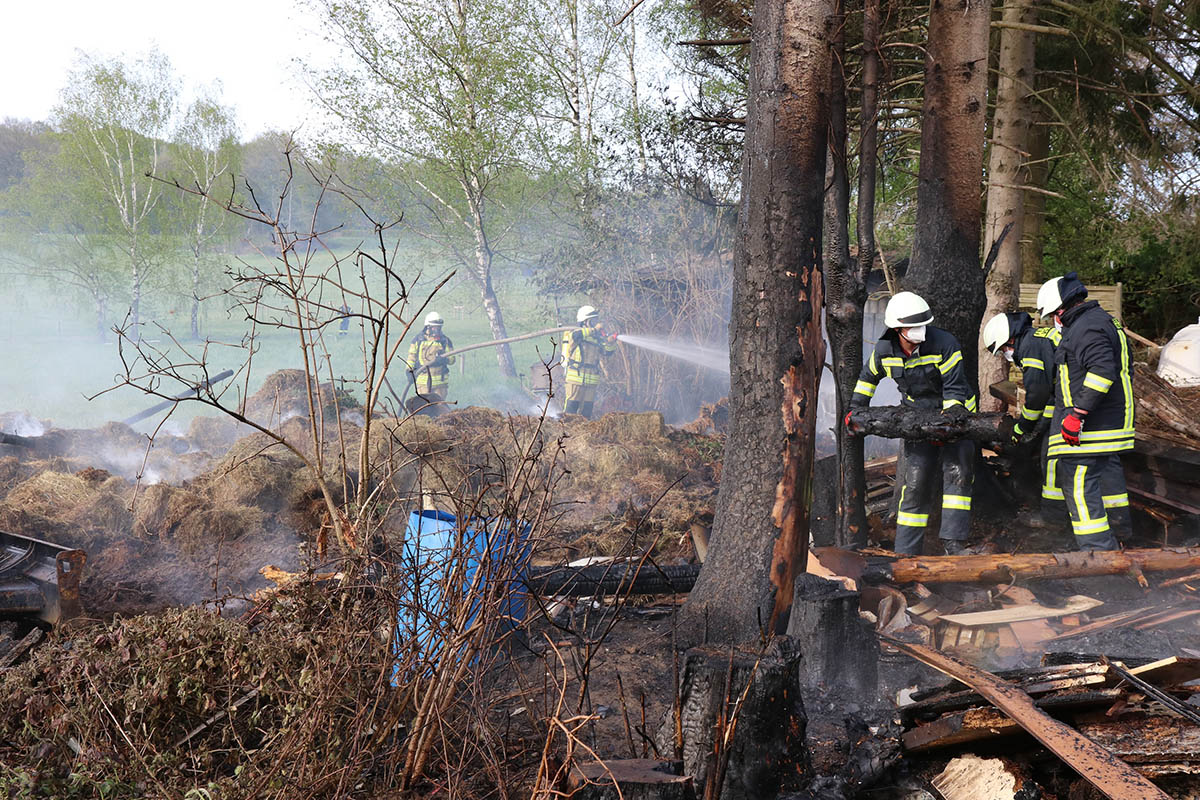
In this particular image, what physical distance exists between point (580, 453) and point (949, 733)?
6642mm

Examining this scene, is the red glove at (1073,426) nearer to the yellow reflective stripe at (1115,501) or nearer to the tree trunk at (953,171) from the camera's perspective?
the yellow reflective stripe at (1115,501)

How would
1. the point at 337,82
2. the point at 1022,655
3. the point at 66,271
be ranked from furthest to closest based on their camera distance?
the point at 66,271, the point at 337,82, the point at 1022,655

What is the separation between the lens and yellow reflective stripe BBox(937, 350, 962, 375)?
19.1 feet

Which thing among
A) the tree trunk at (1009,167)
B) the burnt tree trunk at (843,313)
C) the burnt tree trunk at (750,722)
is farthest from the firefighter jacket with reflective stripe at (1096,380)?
the burnt tree trunk at (750,722)

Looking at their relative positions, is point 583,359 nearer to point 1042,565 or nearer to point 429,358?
point 429,358

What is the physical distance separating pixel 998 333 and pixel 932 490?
1.54 metres

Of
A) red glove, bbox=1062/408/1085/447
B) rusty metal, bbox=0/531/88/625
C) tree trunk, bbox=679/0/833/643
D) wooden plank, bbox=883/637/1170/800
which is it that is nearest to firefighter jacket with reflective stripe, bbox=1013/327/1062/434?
red glove, bbox=1062/408/1085/447

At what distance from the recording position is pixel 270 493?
7.81 metres

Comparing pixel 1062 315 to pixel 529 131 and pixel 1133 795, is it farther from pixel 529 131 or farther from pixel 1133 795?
pixel 529 131

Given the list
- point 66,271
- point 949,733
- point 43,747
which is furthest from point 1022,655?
point 66,271

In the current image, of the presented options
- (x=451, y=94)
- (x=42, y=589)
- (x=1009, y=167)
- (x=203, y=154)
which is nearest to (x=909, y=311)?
(x=1009, y=167)

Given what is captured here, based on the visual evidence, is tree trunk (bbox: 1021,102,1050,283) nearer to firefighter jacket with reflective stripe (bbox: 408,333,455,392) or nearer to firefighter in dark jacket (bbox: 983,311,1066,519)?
firefighter in dark jacket (bbox: 983,311,1066,519)

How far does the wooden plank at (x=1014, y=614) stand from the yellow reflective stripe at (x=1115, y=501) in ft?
3.63

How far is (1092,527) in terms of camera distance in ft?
18.0
